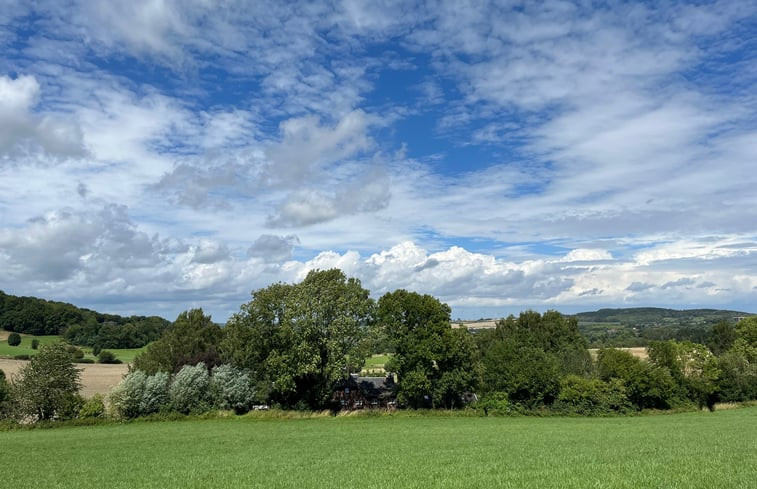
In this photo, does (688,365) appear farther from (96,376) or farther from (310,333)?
(96,376)

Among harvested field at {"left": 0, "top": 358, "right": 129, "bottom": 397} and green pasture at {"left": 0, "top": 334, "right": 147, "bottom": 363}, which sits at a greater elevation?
green pasture at {"left": 0, "top": 334, "right": 147, "bottom": 363}

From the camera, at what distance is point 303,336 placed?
161 ft

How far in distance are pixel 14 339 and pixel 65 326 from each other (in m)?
13.5

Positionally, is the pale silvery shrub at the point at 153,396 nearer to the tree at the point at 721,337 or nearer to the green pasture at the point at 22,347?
the green pasture at the point at 22,347

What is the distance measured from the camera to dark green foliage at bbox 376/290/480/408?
51688 mm

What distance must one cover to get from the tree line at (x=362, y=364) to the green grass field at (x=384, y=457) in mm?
9650

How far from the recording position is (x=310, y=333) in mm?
49531

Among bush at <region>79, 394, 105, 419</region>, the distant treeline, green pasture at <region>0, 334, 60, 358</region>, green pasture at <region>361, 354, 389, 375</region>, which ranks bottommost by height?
bush at <region>79, 394, 105, 419</region>

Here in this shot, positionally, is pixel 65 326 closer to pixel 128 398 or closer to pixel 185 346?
pixel 185 346

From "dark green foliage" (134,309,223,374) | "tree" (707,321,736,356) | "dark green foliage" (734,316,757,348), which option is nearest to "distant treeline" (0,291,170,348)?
"dark green foliage" (134,309,223,374)

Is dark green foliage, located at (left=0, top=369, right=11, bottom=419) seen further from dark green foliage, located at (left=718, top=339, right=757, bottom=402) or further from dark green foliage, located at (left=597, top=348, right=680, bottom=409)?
dark green foliage, located at (left=718, top=339, right=757, bottom=402)

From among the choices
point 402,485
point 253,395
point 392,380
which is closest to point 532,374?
point 392,380

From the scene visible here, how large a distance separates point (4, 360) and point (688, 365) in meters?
108

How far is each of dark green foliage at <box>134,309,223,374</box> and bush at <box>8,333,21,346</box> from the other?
61102 millimetres
